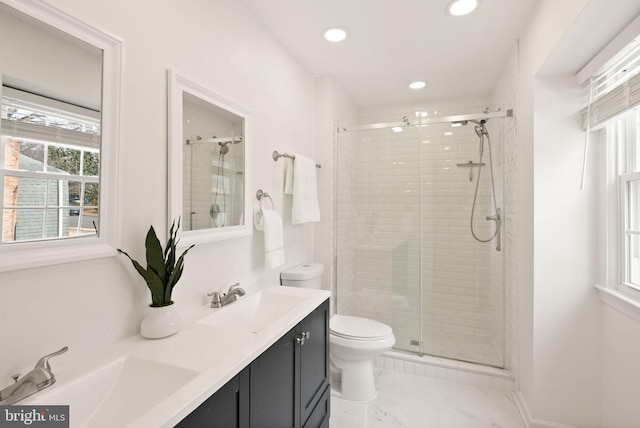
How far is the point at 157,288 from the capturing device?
3.67 feet

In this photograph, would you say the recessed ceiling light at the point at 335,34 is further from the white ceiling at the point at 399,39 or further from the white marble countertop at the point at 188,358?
the white marble countertop at the point at 188,358

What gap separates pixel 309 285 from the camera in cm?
229

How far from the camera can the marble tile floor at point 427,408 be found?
190cm

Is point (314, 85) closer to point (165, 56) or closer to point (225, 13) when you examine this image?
point (225, 13)

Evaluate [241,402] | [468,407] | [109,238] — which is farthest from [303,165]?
[468,407]

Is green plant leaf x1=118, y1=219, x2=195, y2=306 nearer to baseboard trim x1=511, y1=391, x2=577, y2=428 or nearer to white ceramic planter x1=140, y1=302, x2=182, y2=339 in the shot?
white ceramic planter x1=140, y1=302, x2=182, y2=339

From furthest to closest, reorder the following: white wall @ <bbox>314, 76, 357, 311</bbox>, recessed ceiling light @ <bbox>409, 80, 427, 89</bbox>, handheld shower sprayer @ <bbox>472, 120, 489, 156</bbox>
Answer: recessed ceiling light @ <bbox>409, 80, 427, 89</bbox>, white wall @ <bbox>314, 76, 357, 311</bbox>, handheld shower sprayer @ <bbox>472, 120, 489, 156</bbox>

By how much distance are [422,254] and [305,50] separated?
1.94 m

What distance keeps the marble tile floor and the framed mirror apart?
136 cm

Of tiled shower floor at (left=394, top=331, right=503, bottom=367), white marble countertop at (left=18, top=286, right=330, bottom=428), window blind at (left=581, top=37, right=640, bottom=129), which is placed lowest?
tiled shower floor at (left=394, top=331, right=503, bottom=367)

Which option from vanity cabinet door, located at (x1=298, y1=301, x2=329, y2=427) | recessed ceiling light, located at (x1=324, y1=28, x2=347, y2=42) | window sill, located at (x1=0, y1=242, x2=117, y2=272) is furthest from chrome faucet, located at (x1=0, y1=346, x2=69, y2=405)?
recessed ceiling light, located at (x1=324, y1=28, x2=347, y2=42)

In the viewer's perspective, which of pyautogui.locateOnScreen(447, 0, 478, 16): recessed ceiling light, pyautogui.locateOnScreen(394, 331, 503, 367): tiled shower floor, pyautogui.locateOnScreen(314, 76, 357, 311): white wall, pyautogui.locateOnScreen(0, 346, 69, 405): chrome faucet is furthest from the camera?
pyautogui.locateOnScreen(314, 76, 357, 311): white wall

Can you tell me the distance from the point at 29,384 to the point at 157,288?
41 cm

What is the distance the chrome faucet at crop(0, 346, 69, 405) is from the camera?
0.72 m
